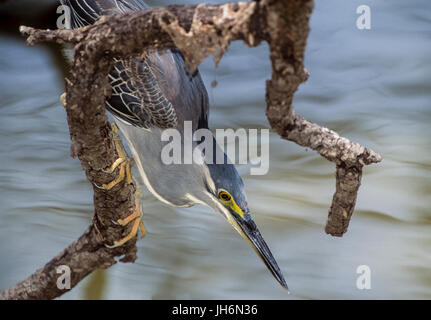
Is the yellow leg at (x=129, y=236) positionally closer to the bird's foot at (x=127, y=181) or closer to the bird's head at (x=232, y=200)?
the bird's foot at (x=127, y=181)

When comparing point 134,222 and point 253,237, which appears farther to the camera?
point 253,237

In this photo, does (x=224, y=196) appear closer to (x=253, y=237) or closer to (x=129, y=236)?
(x=253, y=237)

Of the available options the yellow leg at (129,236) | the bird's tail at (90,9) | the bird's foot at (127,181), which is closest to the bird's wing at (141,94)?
the bird's foot at (127,181)

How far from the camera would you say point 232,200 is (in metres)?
1.83

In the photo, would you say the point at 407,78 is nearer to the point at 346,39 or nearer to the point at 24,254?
the point at 346,39

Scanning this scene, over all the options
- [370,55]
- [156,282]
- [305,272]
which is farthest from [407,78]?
[156,282]

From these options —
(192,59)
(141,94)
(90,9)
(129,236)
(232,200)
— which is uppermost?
(90,9)

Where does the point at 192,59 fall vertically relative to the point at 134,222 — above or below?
above

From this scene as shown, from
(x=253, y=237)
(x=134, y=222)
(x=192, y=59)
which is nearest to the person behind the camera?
(x=192, y=59)

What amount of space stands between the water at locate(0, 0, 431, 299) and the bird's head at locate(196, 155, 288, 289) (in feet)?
4.47

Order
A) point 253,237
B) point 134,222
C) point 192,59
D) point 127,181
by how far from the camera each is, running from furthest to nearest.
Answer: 1. point 253,237
2. point 134,222
3. point 127,181
4. point 192,59

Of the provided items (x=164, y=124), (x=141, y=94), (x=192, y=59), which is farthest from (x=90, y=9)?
(x=192, y=59)

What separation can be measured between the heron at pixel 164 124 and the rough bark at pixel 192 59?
21 cm

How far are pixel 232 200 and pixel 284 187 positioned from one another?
215 centimetres
